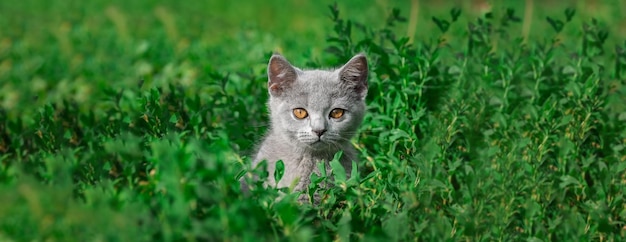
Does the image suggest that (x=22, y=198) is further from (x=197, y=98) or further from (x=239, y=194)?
(x=197, y=98)

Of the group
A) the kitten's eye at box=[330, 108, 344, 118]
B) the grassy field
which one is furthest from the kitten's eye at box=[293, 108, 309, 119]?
the grassy field

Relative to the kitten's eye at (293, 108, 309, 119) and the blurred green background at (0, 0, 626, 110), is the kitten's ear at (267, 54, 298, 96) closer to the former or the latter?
the kitten's eye at (293, 108, 309, 119)

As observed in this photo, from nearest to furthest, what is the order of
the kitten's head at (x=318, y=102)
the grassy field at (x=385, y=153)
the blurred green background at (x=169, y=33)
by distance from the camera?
the grassy field at (x=385, y=153) → the kitten's head at (x=318, y=102) → the blurred green background at (x=169, y=33)

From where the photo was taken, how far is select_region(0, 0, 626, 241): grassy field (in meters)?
2.79

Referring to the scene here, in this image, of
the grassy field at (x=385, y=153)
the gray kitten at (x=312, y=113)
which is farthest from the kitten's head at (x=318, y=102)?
the grassy field at (x=385, y=153)

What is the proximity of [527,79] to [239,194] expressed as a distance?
2.93 meters

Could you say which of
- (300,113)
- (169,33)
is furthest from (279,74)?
(169,33)

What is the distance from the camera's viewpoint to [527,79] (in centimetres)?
509

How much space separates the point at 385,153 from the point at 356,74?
0.55 metres

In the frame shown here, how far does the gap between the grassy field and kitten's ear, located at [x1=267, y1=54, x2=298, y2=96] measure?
0.52 meters

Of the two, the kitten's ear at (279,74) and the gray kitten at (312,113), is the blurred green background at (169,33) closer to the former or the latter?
the kitten's ear at (279,74)

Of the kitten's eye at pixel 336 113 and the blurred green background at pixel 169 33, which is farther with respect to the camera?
the blurred green background at pixel 169 33

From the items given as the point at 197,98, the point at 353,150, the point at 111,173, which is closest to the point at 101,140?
the point at 111,173

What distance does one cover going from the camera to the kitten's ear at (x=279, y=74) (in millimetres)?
4445
